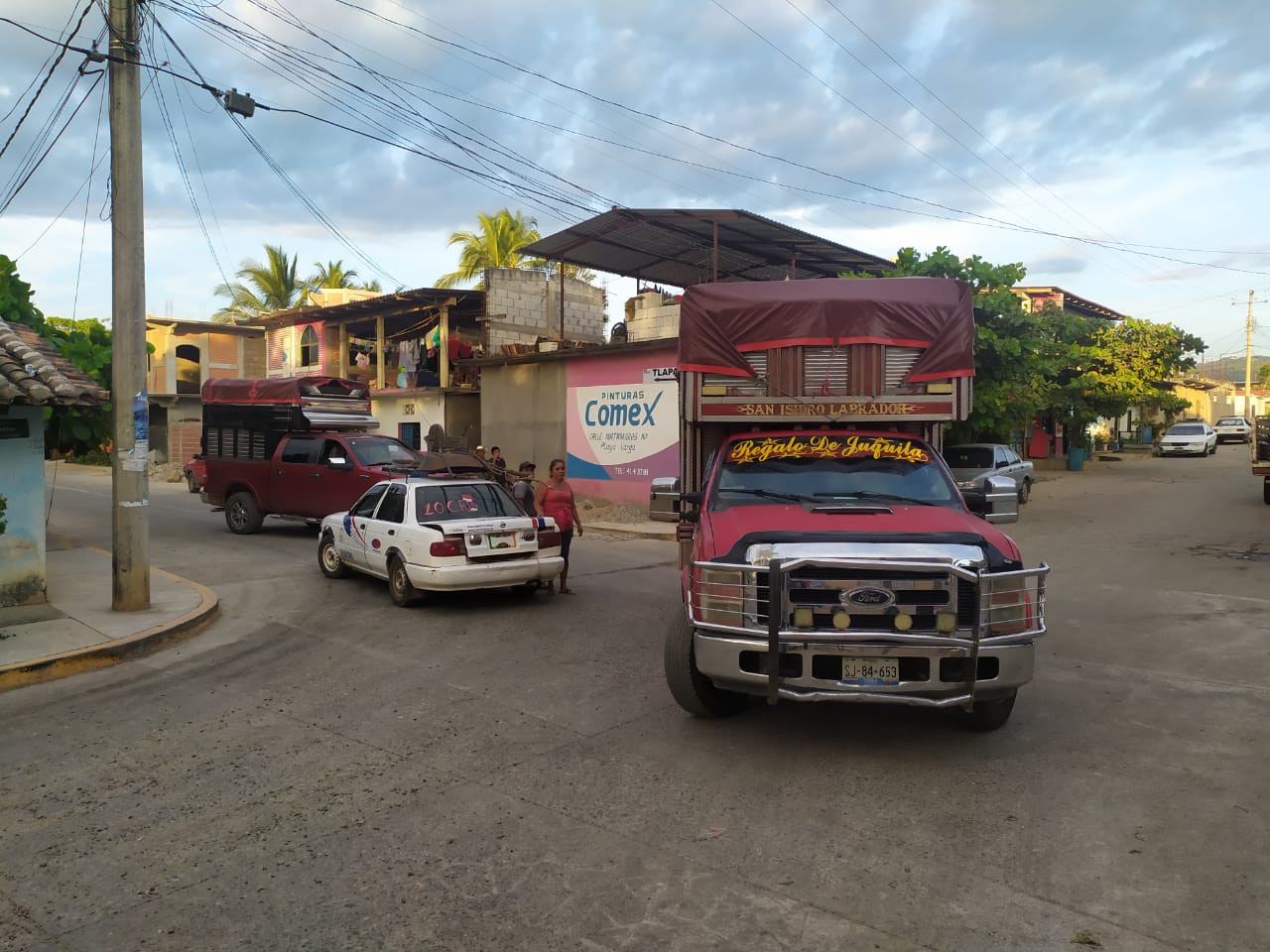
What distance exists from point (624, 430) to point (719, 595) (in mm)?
15914

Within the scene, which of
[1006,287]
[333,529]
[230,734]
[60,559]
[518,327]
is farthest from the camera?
[518,327]

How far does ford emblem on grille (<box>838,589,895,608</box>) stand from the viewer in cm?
497

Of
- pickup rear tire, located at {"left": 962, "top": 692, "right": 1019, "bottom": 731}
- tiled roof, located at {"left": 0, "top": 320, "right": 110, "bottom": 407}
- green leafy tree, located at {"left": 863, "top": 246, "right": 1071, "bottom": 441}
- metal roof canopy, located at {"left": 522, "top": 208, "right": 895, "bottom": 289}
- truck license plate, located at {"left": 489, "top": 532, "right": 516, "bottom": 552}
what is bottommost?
pickup rear tire, located at {"left": 962, "top": 692, "right": 1019, "bottom": 731}

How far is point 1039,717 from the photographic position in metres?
6.12

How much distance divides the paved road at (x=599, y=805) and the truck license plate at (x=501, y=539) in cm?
153

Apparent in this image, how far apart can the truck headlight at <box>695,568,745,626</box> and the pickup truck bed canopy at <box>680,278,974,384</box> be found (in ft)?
9.40

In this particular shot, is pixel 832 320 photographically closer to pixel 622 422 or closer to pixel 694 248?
pixel 622 422

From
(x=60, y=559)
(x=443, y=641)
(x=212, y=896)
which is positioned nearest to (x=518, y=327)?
(x=60, y=559)

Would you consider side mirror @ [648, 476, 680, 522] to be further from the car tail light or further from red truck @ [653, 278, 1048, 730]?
the car tail light

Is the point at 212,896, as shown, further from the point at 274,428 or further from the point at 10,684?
the point at 274,428

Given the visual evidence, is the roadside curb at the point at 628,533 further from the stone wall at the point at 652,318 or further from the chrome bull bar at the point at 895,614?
the chrome bull bar at the point at 895,614

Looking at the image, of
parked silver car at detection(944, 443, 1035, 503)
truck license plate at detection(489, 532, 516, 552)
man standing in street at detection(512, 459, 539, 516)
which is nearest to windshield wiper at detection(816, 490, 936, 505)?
truck license plate at detection(489, 532, 516, 552)

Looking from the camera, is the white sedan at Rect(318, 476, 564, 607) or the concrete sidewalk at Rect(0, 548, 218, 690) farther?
the white sedan at Rect(318, 476, 564, 607)

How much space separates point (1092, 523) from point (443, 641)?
1485 cm
